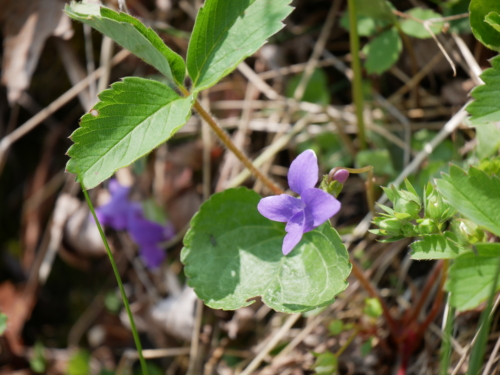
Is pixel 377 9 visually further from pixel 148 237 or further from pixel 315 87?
pixel 148 237

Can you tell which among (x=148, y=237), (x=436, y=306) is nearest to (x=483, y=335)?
(x=436, y=306)

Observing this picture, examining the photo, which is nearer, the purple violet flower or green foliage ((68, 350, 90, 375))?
the purple violet flower

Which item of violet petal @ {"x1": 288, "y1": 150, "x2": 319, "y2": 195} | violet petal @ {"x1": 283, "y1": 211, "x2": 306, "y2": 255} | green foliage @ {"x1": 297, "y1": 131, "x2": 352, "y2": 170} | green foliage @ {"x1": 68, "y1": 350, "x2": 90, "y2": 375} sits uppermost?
violet petal @ {"x1": 288, "y1": 150, "x2": 319, "y2": 195}

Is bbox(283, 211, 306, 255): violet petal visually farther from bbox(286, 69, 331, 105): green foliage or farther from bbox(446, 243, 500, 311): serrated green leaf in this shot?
bbox(286, 69, 331, 105): green foliage

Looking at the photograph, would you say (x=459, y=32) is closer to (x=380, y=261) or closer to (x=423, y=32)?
(x=423, y=32)

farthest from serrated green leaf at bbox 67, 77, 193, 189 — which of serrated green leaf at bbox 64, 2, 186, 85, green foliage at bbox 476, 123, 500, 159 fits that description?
green foliage at bbox 476, 123, 500, 159

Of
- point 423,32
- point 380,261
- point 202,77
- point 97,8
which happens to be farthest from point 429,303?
point 97,8

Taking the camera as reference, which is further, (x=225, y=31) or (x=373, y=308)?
(x=373, y=308)
